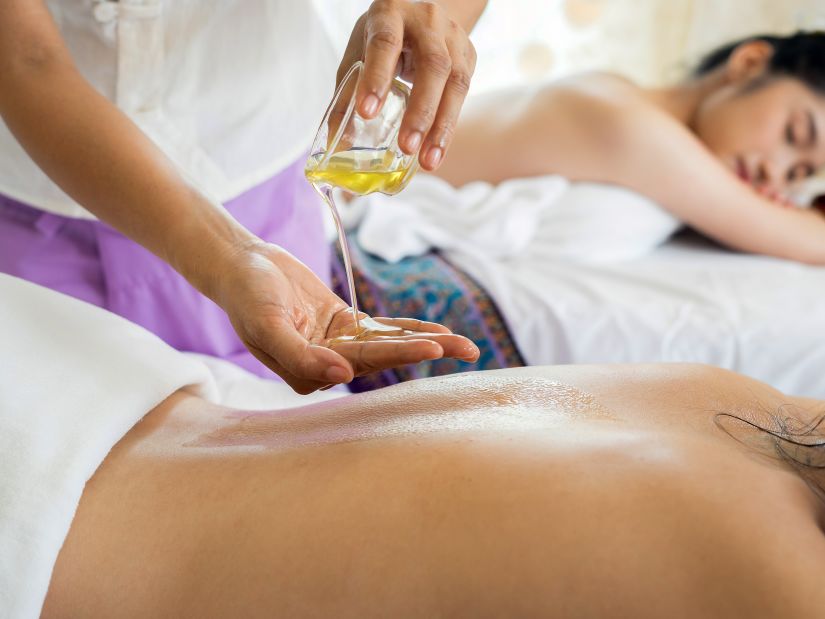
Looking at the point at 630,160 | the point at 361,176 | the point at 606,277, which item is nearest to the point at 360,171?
the point at 361,176

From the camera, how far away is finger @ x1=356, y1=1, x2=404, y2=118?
82cm

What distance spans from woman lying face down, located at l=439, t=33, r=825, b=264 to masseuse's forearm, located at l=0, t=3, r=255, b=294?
46.5 inches

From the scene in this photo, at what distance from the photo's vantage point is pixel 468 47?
0.95m

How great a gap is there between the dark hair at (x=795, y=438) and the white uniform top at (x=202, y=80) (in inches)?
31.5

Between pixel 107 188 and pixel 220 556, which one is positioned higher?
pixel 107 188

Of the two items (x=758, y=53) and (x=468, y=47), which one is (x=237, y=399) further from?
(x=758, y=53)

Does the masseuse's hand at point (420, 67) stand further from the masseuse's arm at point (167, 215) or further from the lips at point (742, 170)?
the lips at point (742, 170)

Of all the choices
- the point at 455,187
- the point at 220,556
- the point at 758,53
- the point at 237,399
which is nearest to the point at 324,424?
the point at 220,556

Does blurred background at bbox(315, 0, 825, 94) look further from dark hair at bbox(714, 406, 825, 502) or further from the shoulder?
dark hair at bbox(714, 406, 825, 502)

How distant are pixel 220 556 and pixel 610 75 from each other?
1773 millimetres

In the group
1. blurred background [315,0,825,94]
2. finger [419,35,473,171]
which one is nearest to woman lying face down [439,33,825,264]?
blurred background [315,0,825,94]

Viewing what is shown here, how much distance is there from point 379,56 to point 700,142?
144 centimetres

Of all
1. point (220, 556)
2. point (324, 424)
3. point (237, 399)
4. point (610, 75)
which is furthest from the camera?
point (610, 75)

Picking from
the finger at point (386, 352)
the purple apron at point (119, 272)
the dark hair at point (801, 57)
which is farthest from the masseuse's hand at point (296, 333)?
the dark hair at point (801, 57)
